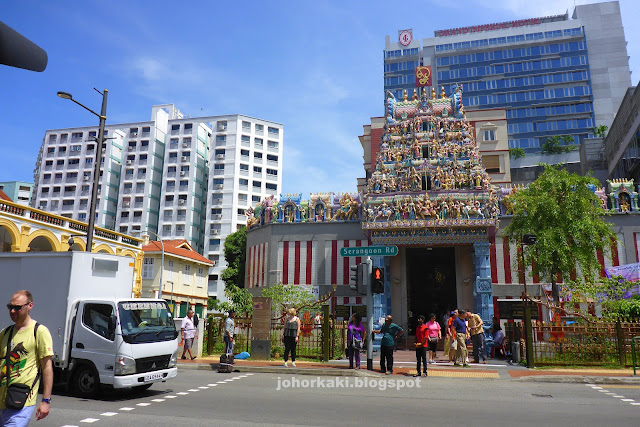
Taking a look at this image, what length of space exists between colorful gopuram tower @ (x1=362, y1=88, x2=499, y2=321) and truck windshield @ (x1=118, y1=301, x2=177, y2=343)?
17476 mm

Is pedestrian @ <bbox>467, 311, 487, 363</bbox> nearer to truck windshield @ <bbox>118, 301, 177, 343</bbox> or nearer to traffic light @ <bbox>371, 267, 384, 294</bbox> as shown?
traffic light @ <bbox>371, 267, 384, 294</bbox>

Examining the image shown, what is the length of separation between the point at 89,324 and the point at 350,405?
604cm

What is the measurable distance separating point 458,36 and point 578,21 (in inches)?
814

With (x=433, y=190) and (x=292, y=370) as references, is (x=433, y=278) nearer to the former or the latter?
(x=433, y=190)

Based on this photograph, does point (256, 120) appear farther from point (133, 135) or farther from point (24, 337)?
point (24, 337)

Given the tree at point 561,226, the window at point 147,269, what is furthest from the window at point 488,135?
the window at point 147,269

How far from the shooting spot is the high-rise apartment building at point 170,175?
75.8 metres

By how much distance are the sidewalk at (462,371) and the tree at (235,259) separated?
104 ft

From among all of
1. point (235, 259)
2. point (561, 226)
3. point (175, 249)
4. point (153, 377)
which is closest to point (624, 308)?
point (561, 226)

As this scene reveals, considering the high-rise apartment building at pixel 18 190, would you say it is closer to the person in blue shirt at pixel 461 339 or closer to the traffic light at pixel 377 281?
the traffic light at pixel 377 281

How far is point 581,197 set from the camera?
73.4ft

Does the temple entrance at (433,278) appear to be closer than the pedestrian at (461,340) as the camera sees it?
No

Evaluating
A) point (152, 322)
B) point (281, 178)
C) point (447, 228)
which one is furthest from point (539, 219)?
point (281, 178)

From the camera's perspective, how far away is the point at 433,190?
91.2 ft
